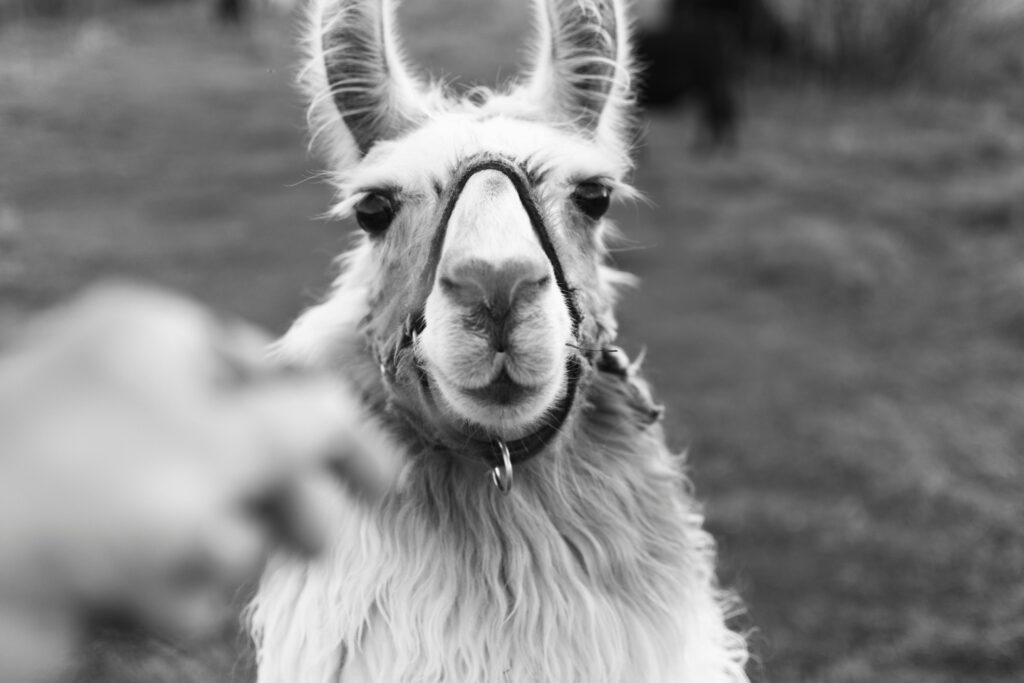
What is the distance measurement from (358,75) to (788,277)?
17.5 feet

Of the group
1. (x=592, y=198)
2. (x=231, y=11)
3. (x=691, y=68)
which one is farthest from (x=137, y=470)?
(x=231, y=11)

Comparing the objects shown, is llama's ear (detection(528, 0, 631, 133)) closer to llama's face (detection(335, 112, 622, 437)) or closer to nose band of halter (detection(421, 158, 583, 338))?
llama's face (detection(335, 112, 622, 437))

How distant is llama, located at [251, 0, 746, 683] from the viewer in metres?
1.69

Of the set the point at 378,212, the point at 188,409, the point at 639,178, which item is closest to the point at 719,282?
the point at 639,178

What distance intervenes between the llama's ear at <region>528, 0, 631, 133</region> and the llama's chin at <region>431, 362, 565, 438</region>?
36.7 inches

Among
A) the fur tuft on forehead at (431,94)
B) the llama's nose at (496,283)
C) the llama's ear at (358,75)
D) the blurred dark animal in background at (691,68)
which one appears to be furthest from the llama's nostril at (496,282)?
the blurred dark animal in background at (691,68)

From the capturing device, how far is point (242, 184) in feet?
Result: 29.3

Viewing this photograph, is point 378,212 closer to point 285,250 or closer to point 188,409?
point 188,409

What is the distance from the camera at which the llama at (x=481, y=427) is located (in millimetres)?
1688

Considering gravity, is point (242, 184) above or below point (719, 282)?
below

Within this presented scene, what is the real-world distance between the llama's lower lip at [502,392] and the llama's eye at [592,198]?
0.61 m

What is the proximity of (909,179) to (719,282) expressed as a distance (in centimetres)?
294

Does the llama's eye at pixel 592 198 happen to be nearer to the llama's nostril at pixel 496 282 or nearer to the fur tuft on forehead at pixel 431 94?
the fur tuft on forehead at pixel 431 94

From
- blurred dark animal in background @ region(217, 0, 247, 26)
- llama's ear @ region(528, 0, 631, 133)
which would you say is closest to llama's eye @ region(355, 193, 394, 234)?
llama's ear @ region(528, 0, 631, 133)
